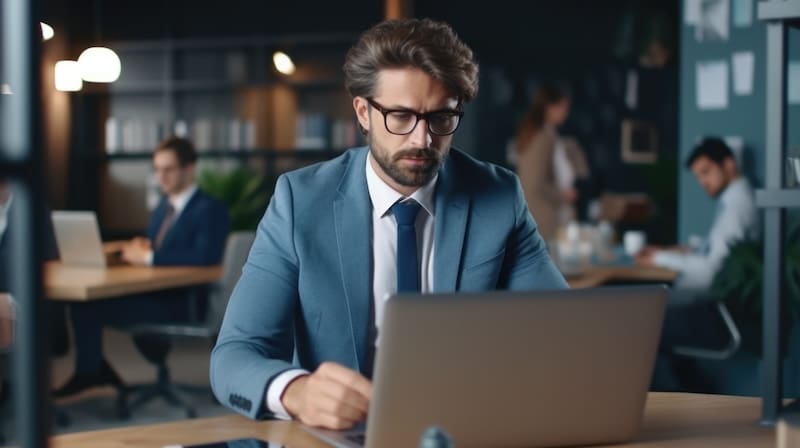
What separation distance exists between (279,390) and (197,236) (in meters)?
3.78

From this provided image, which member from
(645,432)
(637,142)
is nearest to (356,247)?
(645,432)

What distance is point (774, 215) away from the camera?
5.77ft

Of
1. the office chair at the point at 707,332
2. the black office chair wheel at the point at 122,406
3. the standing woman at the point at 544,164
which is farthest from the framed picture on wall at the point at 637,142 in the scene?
the black office chair wheel at the point at 122,406

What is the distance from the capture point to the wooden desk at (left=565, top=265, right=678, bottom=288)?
14.8ft

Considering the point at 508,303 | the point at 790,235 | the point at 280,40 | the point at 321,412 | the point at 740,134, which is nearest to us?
the point at 508,303

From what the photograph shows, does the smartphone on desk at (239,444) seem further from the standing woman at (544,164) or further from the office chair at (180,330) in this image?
the standing woman at (544,164)

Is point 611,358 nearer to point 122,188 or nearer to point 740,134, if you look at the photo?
point 740,134

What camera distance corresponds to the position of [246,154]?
9.57 metres

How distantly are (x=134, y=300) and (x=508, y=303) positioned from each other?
4.22 meters

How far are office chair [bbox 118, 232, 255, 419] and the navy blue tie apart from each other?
2.92 m

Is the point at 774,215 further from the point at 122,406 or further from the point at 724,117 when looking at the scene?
the point at 122,406

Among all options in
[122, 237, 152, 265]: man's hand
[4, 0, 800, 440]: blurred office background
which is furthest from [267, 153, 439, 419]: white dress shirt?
[4, 0, 800, 440]: blurred office background

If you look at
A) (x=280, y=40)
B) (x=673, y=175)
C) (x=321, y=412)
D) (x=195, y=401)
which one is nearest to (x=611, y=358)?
(x=321, y=412)

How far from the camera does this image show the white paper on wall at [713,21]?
17.0ft
